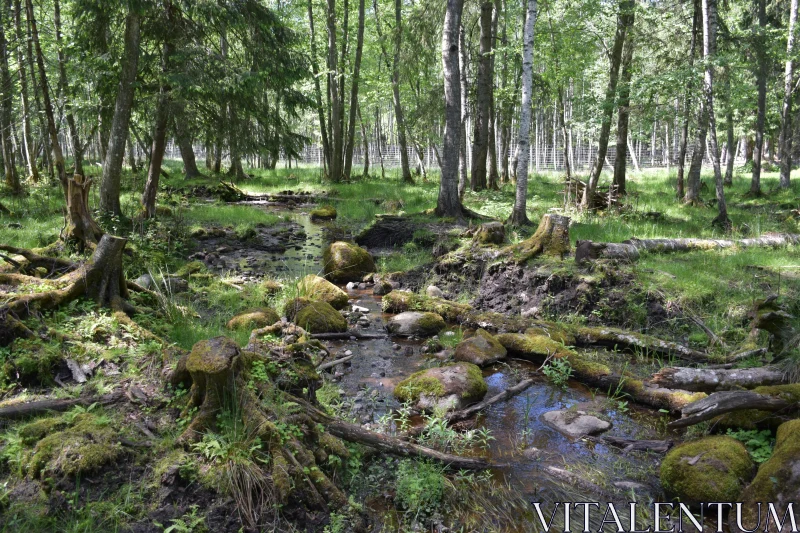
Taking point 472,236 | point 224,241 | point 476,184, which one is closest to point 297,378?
point 472,236

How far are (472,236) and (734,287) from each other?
459cm

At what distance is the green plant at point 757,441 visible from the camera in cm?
379

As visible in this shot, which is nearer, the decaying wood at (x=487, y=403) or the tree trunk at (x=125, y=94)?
the decaying wood at (x=487, y=403)

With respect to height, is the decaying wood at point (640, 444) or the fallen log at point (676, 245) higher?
the fallen log at point (676, 245)

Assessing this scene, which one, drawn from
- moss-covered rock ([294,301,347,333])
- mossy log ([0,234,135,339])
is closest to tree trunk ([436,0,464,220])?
moss-covered rock ([294,301,347,333])

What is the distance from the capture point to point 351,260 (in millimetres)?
10031

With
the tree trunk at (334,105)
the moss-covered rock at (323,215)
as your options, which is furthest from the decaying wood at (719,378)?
the tree trunk at (334,105)

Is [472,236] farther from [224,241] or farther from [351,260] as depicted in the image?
[224,241]

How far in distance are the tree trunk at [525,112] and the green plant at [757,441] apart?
7.63 meters

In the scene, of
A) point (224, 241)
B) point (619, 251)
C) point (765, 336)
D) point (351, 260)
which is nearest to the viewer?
point (765, 336)

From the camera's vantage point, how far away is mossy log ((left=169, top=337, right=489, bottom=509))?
337cm

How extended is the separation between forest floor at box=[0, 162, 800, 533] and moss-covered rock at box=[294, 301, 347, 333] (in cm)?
29

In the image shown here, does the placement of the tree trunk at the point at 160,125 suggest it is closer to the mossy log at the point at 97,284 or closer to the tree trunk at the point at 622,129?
the mossy log at the point at 97,284

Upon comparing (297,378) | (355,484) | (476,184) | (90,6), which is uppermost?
(90,6)
